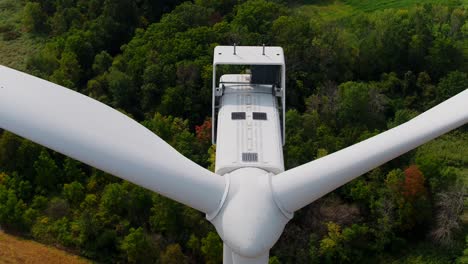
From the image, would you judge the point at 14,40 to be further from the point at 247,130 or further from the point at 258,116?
the point at 247,130

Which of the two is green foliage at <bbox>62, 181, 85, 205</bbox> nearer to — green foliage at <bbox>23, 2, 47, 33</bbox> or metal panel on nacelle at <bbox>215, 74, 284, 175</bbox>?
metal panel on nacelle at <bbox>215, 74, 284, 175</bbox>

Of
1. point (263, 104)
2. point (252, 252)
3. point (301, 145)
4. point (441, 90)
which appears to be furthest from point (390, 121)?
point (252, 252)

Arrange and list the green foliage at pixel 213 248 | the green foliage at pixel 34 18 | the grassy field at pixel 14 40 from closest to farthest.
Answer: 1. the green foliage at pixel 213 248
2. the grassy field at pixel 14 40
3. the green foliage at pixel 34 18

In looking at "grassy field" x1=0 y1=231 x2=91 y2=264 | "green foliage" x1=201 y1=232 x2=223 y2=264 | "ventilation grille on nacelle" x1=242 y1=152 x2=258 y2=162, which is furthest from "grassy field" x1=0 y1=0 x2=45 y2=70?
"ventilation grille on nacelle" x1=242 y1=152 x2=258 y2=162

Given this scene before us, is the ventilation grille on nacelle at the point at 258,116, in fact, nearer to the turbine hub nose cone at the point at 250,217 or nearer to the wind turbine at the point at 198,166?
the wind turbine at the point at 198,166

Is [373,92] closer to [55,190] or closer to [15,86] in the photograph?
[55,190]

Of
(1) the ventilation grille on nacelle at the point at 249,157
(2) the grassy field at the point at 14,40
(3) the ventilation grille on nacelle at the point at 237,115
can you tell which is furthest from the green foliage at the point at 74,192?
(2) the grassy field at the point at 14,40
